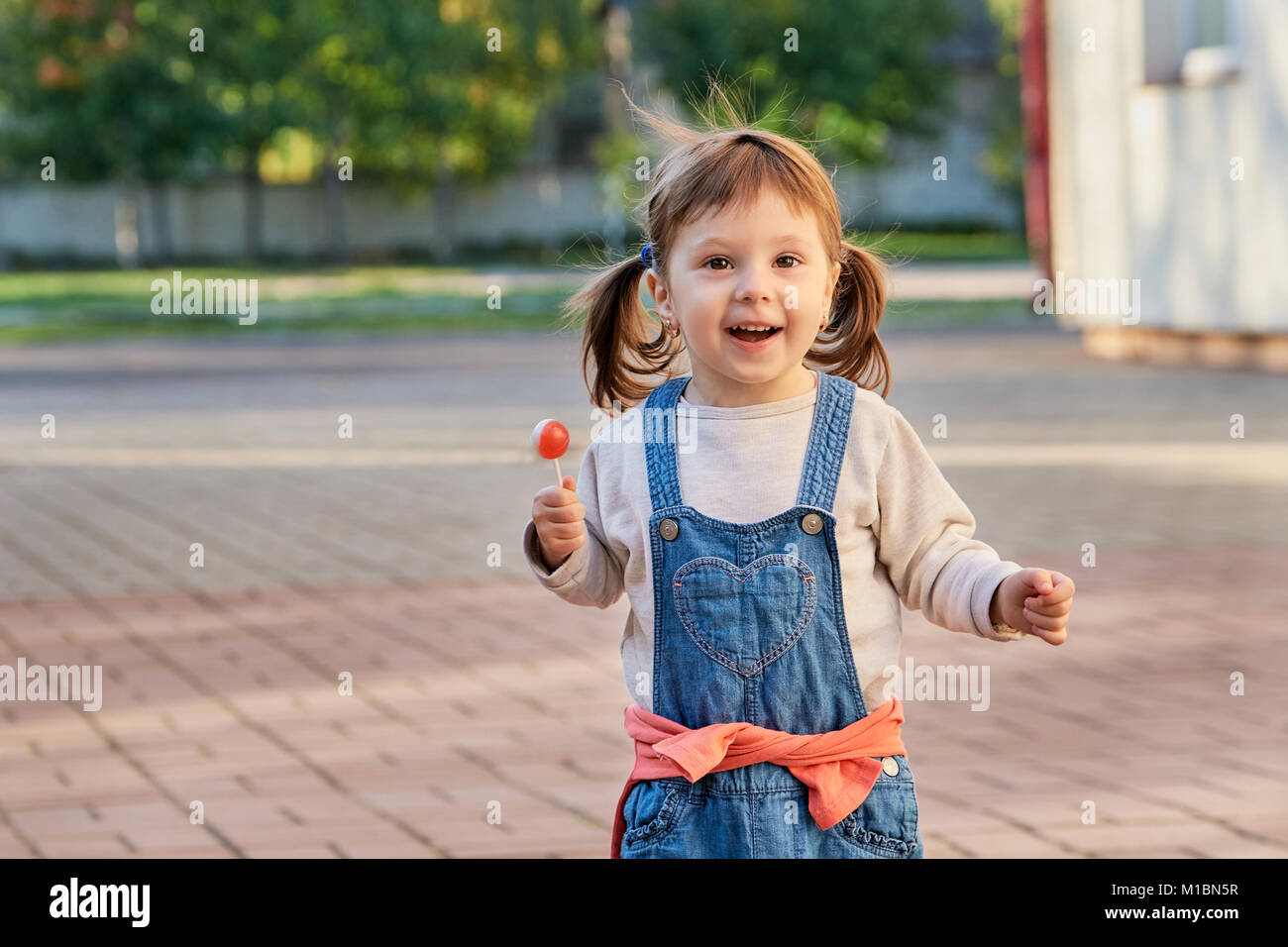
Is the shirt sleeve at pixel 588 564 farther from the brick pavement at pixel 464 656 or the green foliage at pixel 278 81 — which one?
the green foliage at pixel 278 81

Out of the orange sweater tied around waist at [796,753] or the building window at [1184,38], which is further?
the building window at [1184,38]

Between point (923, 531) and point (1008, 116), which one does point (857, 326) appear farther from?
point (1008, 116)

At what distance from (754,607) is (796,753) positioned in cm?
19

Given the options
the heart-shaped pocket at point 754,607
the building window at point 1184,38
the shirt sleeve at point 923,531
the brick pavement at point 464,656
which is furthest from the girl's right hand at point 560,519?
the building window at point 1184,38

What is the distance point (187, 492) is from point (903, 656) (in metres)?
4.76

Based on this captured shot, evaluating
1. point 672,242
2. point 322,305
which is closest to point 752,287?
point 672,242

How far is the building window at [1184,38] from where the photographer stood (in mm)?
13969

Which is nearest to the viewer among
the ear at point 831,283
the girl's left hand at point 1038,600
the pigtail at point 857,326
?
the girl's left hand at point 1038,600

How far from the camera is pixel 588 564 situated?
2367 mm

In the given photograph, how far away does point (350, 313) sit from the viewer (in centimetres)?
2367

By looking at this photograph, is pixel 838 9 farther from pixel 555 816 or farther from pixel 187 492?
pixel 555 816

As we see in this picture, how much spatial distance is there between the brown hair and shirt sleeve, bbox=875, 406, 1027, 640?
149mm

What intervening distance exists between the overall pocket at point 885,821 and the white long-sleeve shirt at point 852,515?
0.11 meters

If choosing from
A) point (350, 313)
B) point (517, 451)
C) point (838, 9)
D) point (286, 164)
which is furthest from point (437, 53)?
point (517, 451)
